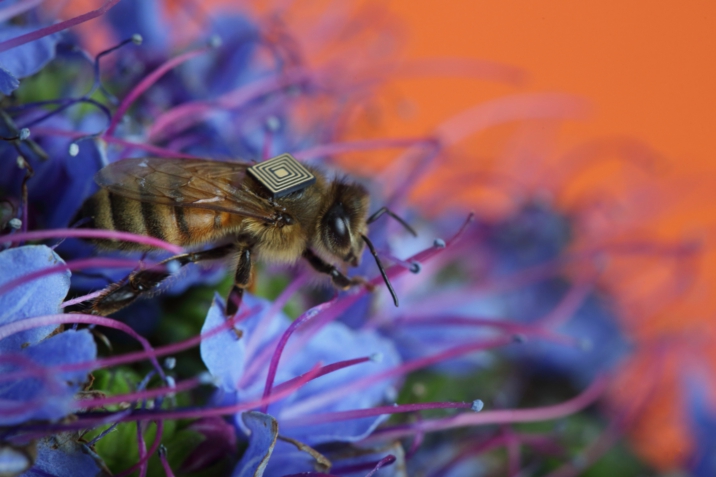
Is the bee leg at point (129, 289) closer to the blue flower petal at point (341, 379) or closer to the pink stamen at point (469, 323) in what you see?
the blue flower petal at point (341, 379)

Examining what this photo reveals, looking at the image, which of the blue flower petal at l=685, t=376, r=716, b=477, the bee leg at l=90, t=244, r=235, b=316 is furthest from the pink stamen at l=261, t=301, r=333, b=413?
the blue flower petal at l=685, t=376, r=716, b=477

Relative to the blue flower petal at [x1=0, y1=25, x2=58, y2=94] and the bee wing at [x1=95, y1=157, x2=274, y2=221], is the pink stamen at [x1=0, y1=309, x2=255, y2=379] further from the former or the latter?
the blue flower petal at [x1=0, y1=25, x2=58, y2=94]

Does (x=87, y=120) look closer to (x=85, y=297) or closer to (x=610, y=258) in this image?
(x=85, y=297)

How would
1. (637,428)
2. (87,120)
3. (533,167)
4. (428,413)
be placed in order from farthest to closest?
1. (533,167)
2. (637,428)
3. (428,413)
4. (87,120)

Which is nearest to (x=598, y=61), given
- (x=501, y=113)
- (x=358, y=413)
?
(x=501, y=113)

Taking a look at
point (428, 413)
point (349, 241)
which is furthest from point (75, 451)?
point (428, 413)
